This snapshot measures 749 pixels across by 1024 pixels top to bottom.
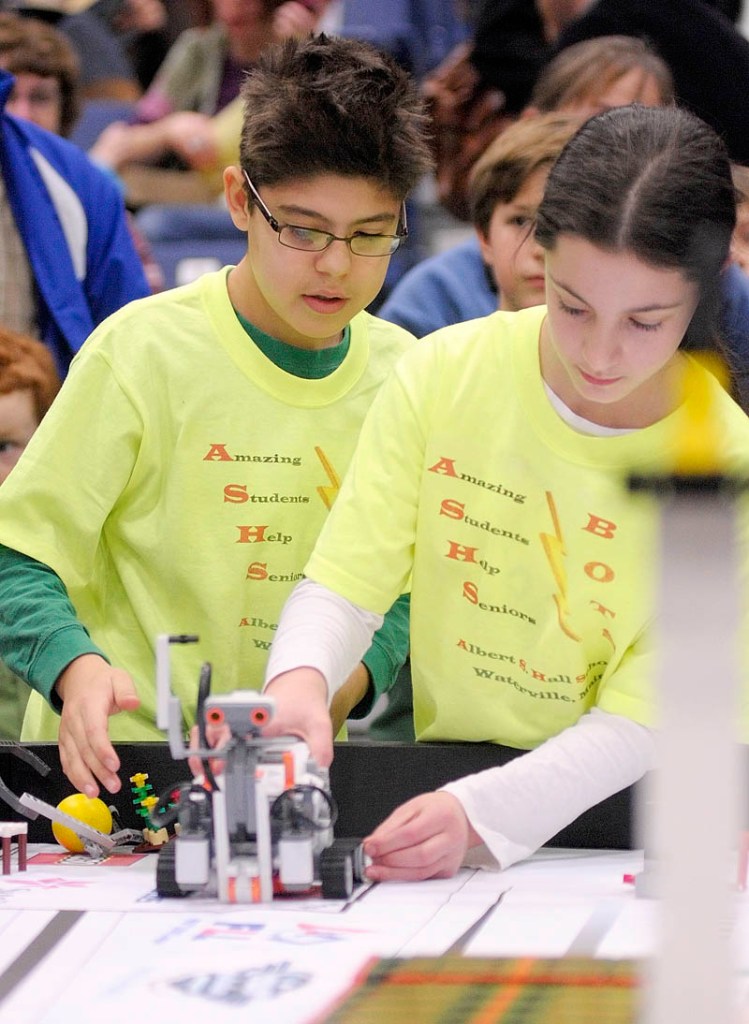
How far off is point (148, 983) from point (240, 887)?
0.74 ft

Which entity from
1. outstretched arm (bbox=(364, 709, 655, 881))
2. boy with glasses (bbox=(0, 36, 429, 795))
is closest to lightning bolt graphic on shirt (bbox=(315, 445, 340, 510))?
boy with glasses (bbox=(0, 36, 429, 795))

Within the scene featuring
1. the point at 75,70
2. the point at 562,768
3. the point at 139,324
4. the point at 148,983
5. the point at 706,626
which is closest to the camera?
the point at 706,626

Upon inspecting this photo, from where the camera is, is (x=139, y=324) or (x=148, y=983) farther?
(x=139, y=324)

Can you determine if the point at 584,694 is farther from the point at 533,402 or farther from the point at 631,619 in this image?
the point at 533,402

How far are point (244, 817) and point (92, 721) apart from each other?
28cm

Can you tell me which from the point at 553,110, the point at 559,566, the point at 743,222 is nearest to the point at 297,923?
the point at 559,566

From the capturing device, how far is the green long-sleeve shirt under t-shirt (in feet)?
5.99

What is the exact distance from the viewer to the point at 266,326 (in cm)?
205

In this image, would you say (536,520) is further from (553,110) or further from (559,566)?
(553,110)

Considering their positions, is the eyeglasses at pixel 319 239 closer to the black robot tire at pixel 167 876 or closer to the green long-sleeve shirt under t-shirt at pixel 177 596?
the green long-sleeve shirt under t-shirt at pixel 177 596

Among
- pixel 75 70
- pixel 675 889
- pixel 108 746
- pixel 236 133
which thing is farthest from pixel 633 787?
pixel 236 133

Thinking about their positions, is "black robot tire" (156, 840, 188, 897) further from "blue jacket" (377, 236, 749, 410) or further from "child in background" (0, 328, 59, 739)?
"blue jacket" (377, 236, 749, 410)

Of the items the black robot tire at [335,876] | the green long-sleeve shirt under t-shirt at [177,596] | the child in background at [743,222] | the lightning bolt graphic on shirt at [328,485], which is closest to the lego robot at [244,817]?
the black robot tire at [335,876]

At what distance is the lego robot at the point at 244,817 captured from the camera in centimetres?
149
